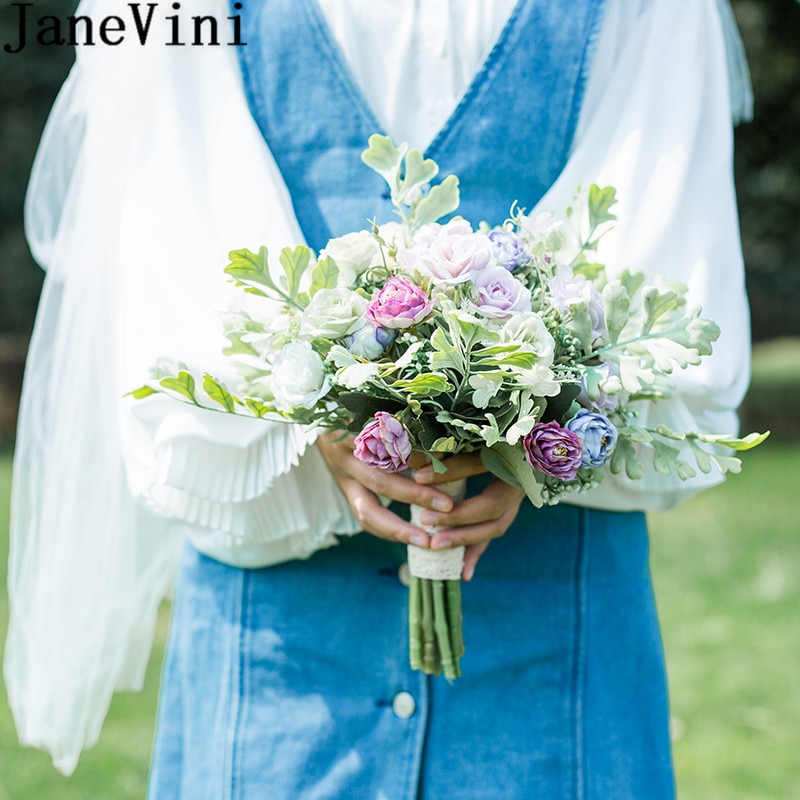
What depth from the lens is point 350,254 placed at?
1.70 metres

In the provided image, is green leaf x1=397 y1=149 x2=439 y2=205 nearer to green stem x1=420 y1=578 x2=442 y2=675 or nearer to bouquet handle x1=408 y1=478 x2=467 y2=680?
bouquet handle x1=408 y1=478 x2=467 y2=680

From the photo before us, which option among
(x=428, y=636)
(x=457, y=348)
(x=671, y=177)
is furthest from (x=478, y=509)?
(x=671, y=177)

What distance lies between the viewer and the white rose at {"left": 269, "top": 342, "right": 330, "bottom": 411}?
1650 mm

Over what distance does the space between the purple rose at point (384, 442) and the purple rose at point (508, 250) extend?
11.8 inches

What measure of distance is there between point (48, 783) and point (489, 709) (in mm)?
2385

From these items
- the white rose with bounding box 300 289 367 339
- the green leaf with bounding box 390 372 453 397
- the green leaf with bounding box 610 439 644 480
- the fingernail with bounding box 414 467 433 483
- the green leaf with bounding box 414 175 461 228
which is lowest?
the fingernail with bounding box 414 467 433 483

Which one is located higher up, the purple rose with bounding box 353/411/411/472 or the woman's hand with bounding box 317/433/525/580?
the purple rose with bounding box 353/411/411/472

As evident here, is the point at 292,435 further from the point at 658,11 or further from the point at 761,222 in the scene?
the point at 761,222

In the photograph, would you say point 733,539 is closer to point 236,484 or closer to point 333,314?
point 236,484

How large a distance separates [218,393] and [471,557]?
484mm

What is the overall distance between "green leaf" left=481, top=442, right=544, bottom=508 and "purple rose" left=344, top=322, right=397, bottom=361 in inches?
8.2

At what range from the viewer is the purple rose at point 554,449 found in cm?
161

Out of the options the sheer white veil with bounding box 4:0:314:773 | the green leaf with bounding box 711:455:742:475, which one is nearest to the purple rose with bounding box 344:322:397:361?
the sheer white veil with bounding box 4:0:314:773

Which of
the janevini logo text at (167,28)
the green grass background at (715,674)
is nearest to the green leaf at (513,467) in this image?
the janevini logo text at (167,28)
